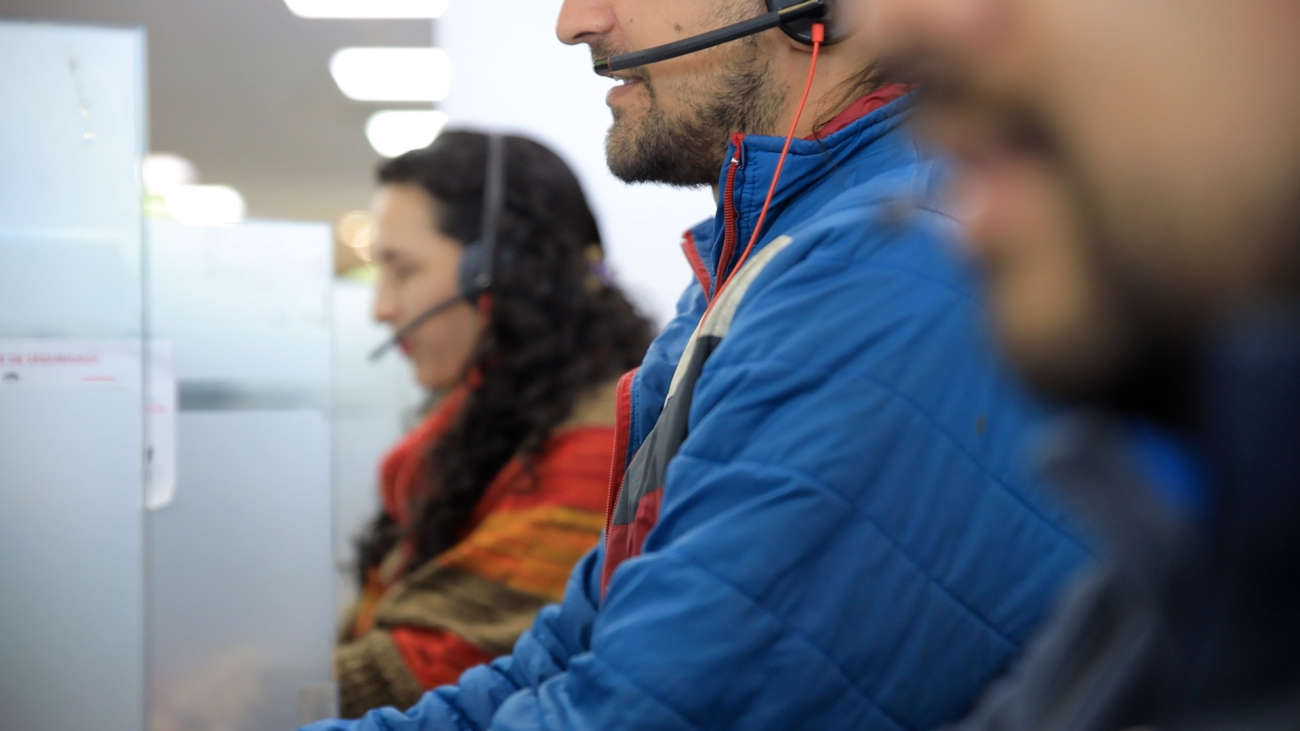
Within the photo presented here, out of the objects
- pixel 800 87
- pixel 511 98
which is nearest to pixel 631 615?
pixel 800 87

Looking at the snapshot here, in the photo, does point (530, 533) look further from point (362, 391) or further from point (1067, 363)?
point (362, 391)

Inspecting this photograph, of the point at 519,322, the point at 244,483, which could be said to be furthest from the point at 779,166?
the point at 244,483

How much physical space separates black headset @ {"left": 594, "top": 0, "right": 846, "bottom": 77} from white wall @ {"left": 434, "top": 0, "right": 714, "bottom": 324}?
78 centimetres

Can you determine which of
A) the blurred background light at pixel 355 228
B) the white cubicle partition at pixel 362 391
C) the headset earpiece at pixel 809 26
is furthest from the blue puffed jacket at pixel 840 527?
the blurred background light at pixel 355 228

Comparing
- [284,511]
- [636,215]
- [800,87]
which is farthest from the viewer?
[284,511]

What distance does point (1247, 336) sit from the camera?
255 millimetres

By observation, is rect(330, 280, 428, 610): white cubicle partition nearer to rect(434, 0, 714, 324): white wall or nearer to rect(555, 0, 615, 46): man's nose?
rect(434, 0, 714, 324): white wall

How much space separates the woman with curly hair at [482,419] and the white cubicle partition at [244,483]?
1.44 ft

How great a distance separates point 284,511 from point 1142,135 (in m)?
2.22

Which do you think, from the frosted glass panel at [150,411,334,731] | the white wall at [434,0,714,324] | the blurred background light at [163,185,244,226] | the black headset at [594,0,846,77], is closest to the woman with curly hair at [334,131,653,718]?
the white wall at [434,0,714,324]

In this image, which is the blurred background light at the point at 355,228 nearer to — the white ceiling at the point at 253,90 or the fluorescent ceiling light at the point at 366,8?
the white ceiling at the point at 253,90

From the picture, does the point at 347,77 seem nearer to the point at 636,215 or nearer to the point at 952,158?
the point at 636,215

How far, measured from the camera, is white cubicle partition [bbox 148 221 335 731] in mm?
2123

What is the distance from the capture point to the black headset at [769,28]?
85 cm
